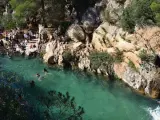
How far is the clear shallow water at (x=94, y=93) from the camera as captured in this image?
20.8 meters

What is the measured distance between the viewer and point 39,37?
32.5 m

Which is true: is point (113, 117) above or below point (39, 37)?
below

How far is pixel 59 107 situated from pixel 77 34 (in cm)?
1319

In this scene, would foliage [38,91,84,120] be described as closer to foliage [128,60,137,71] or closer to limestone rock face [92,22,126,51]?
foliage [128,60,137,71]

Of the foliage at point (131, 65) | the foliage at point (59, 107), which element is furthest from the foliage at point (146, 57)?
the foliage at point (59, 107)

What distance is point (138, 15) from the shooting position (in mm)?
25641

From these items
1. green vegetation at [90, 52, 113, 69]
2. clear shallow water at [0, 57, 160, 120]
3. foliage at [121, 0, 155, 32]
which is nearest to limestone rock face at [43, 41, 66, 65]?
clear shallow water at [0, 57, 160, 120]

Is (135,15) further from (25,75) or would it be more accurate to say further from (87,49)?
(25,75)

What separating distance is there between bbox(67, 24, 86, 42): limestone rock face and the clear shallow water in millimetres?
3678

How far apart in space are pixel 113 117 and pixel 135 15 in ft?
29.4

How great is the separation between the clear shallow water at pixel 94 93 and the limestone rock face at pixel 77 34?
3.68 meters

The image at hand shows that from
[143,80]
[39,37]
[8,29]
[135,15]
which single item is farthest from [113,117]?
[8,29]

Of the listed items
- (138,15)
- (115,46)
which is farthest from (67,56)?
(138,15)

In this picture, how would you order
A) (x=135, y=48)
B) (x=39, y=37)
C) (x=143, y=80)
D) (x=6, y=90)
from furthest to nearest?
(x=39, y=37) < (x=135, y=48) < (x=143, y=80) < (x=6, y=90)
